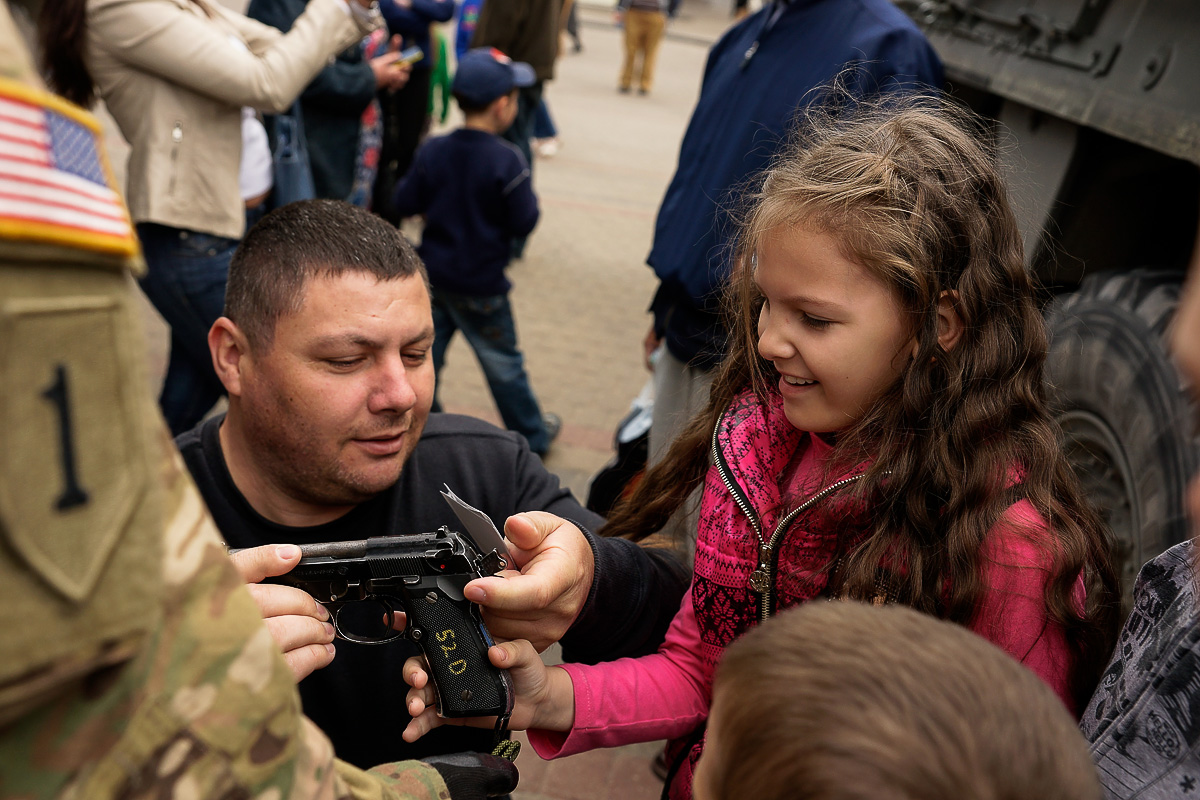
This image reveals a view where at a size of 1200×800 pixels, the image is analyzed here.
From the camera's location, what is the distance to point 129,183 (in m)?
3.10

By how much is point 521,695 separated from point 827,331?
0.81 metres

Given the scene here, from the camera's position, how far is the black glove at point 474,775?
49.1 inches

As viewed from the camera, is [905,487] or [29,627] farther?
[905,487]

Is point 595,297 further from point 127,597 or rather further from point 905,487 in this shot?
point 127,597

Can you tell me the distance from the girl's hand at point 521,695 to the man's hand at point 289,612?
165 mm

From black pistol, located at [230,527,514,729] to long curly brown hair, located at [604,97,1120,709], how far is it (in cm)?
60

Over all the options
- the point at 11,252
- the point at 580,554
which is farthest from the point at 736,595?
the point at 11,252

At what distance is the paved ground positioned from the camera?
311cm

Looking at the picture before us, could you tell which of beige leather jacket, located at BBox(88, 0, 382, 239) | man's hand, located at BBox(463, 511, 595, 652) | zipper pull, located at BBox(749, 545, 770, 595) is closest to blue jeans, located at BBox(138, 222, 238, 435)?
beige leather jacket, located at BBox(88, 0, 382, 239)

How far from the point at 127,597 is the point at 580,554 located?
3.59ft

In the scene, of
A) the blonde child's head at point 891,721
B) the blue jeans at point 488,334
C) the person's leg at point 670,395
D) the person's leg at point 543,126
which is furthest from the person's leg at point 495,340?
the person's leg at point 543,126

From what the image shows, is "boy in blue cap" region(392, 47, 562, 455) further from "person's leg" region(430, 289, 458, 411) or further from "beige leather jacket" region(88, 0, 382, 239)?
"beige leather jacket" region(88, 0, 382, 239)

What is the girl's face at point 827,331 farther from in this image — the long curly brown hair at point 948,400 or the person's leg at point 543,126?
the person's leg at point 543,126

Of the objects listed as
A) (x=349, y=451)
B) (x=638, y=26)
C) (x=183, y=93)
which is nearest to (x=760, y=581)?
(x=349, y=451)
